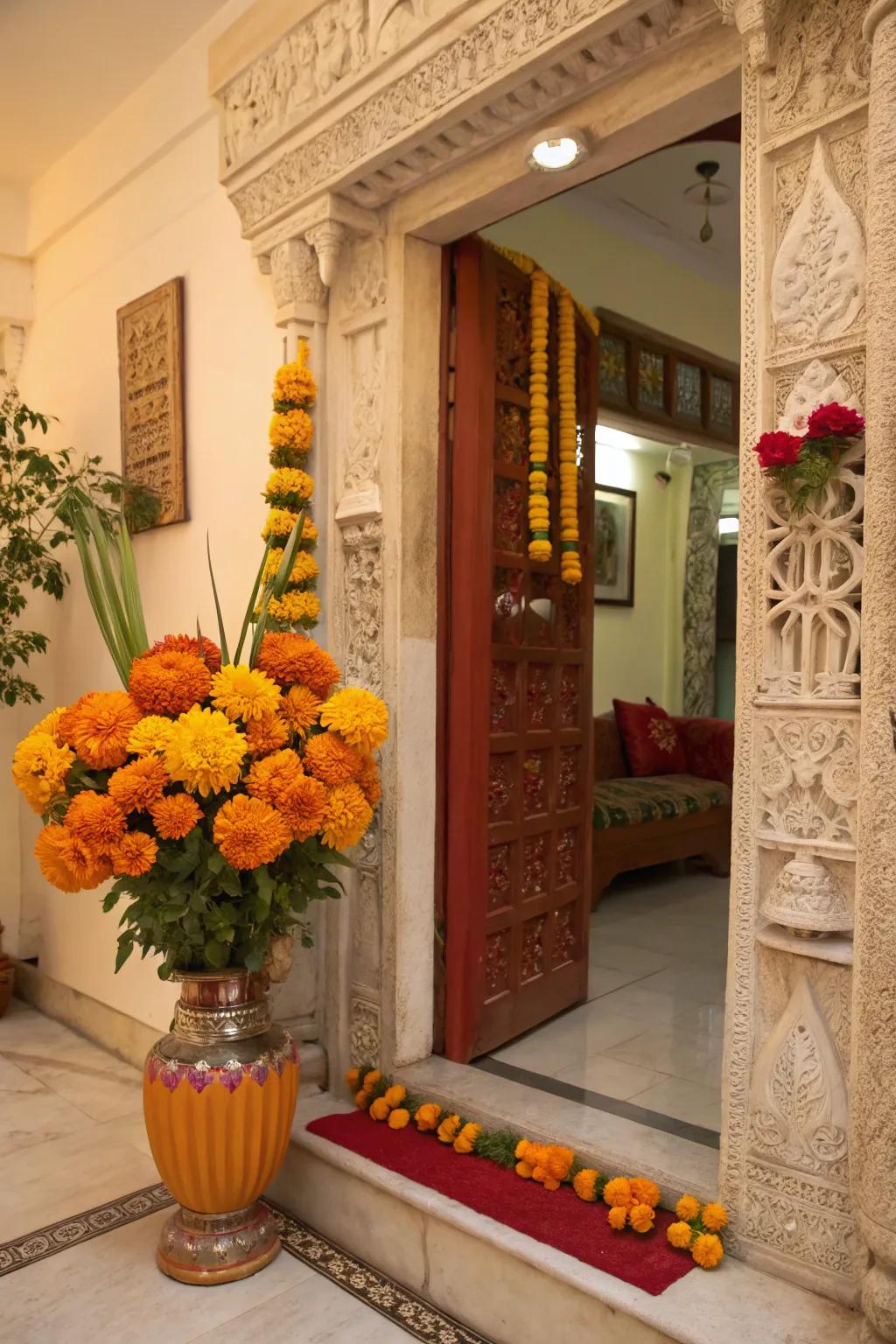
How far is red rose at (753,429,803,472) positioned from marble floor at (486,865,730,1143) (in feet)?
5.72

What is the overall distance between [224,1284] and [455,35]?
3005 mm

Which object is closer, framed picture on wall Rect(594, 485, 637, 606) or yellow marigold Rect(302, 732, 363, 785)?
yellow marigold Rect(302, 732, 363, 785)

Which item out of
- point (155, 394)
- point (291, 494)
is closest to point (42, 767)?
point (291, 494)

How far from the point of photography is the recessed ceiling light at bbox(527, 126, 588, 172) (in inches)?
93.6

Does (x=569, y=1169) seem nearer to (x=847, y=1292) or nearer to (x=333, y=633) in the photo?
(x=847, y=1292)

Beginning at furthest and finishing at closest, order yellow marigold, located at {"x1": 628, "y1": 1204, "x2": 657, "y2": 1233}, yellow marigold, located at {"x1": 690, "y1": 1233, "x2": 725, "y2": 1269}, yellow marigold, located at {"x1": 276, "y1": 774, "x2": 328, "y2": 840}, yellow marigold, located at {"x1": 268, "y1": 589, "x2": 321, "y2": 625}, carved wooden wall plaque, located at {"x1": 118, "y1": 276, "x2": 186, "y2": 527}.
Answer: carved wooden wall plaque, located at {"x1": 118, "y1": 276, "x2": 186, "y2": 527}, yellow marigold, located at {"x1": 268, "y1": 589, "x2": 321, "y2": 625}, yellow marigold, located at {"x1": 276, "y1": 774, "x2": 328, "y2": 840}, yellow marigold, located at {"x1": 628, "y1": 1204, "x2": 657, "y2": 1233}, yellow marigold, located at {"x1": 690, "y1": 1233, "x2": 725, "y2": 1269}

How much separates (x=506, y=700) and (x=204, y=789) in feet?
4.34

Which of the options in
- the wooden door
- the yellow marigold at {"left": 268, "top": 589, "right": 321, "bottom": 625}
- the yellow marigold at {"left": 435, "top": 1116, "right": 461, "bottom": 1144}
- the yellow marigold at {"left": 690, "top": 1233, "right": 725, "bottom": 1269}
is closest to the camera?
the yellow marigold at {"left": 690, "top": 1233, "right": 725, "bottom": 1269}

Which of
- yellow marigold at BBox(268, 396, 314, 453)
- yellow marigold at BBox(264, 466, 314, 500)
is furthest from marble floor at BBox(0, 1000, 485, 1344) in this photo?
yellow marigold at BBox(268, 396, 314, 453)

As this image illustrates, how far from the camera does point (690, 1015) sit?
371cm

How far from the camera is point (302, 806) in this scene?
225 centimetres

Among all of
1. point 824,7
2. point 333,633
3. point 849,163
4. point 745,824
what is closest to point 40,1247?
point 333,633

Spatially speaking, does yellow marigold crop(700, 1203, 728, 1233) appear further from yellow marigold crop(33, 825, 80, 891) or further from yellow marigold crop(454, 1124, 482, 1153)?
yellow marigold crop(33, 825, 80, 891)

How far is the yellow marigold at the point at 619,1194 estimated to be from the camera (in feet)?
7.27
